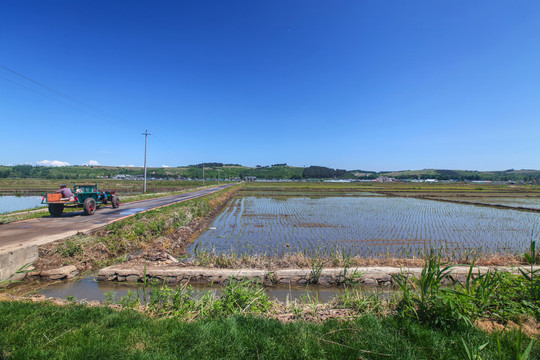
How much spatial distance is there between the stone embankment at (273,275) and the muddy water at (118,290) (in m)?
0.20

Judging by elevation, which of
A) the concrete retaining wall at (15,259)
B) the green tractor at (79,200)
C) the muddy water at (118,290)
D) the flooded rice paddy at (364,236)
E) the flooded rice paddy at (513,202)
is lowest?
the flooded rice paddy at (364,236)

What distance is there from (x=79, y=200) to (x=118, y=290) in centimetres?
1008

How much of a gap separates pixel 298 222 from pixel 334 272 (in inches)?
425

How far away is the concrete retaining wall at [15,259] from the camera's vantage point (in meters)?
6.19

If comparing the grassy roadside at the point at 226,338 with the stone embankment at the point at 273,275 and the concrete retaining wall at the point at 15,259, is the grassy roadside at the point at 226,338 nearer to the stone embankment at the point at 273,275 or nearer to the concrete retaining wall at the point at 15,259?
the stone embankment at the point at 273,275

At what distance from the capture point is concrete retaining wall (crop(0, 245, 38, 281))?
6188mm

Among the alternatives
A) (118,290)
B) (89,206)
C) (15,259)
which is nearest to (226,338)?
(118,290)

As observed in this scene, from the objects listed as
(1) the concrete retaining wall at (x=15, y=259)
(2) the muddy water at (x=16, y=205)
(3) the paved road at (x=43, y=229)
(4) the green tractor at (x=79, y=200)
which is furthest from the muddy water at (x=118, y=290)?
(2) the muddy water at (x=16, y=205)

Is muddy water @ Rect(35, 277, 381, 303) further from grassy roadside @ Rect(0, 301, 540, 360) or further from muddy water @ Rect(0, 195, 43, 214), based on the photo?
muddy water @ Rect(0, 195, 43, 214)

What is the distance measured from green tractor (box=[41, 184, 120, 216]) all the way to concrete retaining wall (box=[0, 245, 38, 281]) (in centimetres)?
622

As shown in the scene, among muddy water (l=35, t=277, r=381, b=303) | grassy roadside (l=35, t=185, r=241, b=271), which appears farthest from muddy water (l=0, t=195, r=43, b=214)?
muddy water (l=35, t=277, r=381, b=303)

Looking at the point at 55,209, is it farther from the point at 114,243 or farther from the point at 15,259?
the point at 15,259

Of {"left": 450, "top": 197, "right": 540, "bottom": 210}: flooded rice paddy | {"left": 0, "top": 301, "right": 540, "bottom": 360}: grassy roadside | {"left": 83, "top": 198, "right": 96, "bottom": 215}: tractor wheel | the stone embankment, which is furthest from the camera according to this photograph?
{"left": 450, "top": 197, "right": 540, "bottom": 210}: flooded rice paddy

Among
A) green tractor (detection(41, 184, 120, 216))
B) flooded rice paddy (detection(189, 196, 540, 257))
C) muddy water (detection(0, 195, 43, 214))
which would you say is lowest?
muddy water (detection(0, 195, 43, 214))
